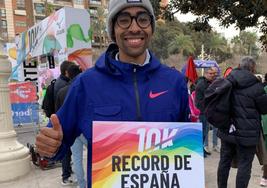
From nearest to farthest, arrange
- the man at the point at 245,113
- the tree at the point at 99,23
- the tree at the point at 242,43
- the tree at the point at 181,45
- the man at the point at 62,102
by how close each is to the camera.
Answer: the man at the point at 245,113, the man at the point at 62,102, the tree at the point at 181,45, the tree at the point at 99,23, the tree at the point at 242,43

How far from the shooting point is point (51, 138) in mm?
1585

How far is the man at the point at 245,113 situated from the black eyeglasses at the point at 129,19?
2.47 meters

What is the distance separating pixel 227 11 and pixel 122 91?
279 centimetres

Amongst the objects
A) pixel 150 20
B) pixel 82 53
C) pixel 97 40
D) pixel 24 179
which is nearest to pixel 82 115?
pixel 150 20

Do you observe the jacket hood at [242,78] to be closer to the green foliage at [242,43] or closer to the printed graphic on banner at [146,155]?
the printed graphic on banner at [146,155]

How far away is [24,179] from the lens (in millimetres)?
5719

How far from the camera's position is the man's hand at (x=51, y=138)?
5.19 ft

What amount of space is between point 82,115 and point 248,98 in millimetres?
2678

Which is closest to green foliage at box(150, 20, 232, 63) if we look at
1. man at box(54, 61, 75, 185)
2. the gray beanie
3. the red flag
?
the red flag

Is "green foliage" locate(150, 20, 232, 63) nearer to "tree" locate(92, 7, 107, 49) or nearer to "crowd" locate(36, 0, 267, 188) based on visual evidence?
"tree" locate(92, 7, 107, 49)

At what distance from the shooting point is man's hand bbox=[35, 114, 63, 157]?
1583 millimetres

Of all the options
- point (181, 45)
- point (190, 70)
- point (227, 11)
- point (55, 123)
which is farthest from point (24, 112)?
point (181, 45)

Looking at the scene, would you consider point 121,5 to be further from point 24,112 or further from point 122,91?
point 24,112

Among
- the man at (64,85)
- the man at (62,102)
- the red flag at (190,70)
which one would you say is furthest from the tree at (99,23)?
the man at (62,102)
